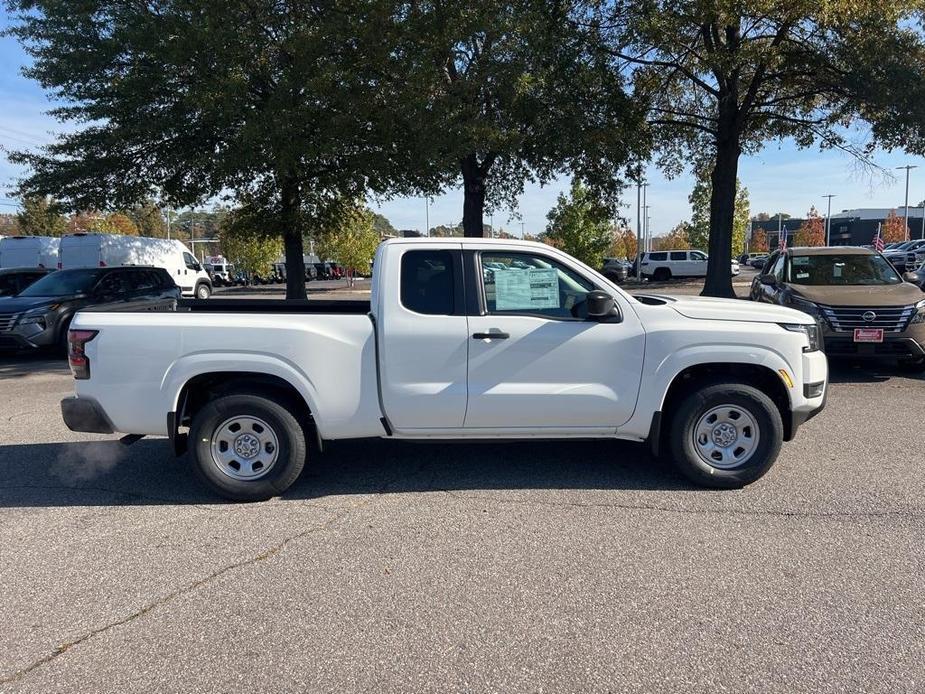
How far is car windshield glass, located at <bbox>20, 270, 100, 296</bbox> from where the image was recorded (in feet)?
40.4

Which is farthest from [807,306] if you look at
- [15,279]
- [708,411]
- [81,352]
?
[15,279]

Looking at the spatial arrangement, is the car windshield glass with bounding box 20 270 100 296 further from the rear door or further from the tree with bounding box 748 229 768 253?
the tree with bounding box 748 229 768 253

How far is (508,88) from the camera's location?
42.9 ft

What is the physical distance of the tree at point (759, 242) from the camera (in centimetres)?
9909

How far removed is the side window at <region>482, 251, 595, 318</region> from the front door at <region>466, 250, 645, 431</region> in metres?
0.01

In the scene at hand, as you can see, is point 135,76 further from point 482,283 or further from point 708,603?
point 708,603

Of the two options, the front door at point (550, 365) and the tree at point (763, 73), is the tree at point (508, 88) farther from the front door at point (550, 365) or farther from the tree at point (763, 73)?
the front door at point (550, 365)

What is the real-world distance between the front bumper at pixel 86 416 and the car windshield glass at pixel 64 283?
A: 859 cm

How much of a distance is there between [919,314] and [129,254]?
2205 centimetres

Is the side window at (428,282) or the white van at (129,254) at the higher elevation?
the white van at (129,254)

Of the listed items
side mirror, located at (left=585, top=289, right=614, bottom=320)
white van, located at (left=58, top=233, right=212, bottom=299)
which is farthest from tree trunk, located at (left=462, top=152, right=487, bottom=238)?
side mirror, located at (left=585, top=289, right=614, bottom=320)

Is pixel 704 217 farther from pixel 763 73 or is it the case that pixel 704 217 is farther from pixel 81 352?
pixel 81 352

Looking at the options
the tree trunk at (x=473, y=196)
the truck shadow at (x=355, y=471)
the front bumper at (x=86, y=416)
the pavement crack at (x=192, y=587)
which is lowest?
the pavement crack at (x=192, y=587)

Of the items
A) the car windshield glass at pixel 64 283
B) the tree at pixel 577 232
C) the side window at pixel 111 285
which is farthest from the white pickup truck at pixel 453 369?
the tree at pixel 577 232
